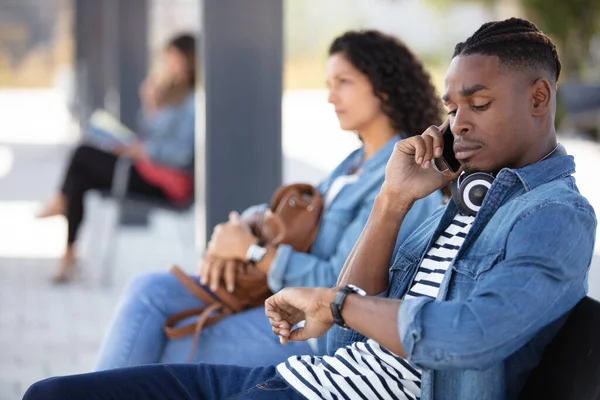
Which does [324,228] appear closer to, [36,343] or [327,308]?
[327,308]

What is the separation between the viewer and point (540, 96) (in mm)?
2035

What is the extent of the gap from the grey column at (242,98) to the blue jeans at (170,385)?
92.9 inches

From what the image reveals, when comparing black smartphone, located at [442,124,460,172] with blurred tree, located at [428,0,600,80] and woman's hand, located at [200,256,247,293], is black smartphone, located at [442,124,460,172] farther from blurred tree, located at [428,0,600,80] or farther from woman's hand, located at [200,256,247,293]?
blurred tree, located at [428,0,600,80]

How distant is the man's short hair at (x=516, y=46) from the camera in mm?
2045

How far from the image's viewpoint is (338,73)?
11.0 ft

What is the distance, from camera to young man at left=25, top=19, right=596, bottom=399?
5.89 ft

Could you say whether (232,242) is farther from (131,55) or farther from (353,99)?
(131,55)

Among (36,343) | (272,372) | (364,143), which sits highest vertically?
(364,143)

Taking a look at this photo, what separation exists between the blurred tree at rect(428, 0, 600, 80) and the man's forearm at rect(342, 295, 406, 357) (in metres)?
17.1

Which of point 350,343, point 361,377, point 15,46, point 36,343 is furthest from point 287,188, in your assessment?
point 15,46

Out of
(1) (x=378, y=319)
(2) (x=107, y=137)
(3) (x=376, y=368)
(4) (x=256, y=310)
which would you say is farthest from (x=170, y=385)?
(2) (x=107, y=137)

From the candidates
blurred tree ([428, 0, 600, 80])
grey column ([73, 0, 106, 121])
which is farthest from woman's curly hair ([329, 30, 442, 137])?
blurred tree ([428, 0, 600, 80])

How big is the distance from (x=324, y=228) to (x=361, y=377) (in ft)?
3.92

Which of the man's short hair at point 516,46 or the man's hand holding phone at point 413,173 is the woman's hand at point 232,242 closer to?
the man's hand holding phone at point 413,173
